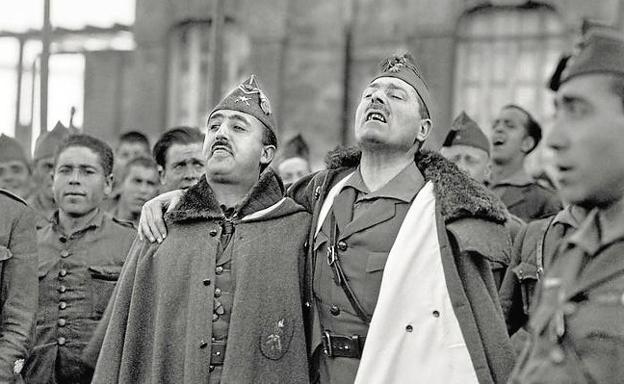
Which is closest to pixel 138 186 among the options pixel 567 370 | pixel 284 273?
pixel 284 273

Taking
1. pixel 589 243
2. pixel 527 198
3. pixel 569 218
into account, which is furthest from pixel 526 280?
pixel 589 243

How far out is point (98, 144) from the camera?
6203mm

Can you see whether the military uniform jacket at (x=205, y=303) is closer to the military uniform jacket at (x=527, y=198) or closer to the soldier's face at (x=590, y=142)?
the soldier's face at (x=590, y=142)

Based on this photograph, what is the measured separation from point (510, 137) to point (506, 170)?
310mm

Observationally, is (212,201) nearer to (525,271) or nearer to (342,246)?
(342,246)

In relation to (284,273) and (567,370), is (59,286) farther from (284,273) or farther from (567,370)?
(567,370)

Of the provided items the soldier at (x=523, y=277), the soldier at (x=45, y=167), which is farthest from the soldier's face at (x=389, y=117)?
the soldier at (x=45, y=167)

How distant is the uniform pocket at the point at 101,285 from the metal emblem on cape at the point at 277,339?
173 centimetres

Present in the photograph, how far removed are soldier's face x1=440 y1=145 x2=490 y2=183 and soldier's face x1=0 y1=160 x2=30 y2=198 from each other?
139 inches

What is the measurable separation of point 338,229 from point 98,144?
233 centimetres

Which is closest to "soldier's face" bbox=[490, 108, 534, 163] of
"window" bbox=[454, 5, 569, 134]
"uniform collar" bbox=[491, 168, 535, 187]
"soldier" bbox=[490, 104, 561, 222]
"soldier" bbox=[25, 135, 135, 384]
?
"soldier" bbox=[490, 104, 561, 222]

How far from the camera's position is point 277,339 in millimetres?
4293

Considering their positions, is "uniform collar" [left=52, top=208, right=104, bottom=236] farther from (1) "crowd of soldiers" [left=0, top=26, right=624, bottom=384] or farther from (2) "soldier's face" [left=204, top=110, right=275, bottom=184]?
(2) "soldier's face" [left=204, top=110, right=275, bottom=184]

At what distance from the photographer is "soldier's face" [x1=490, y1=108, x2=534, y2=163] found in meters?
7.67
